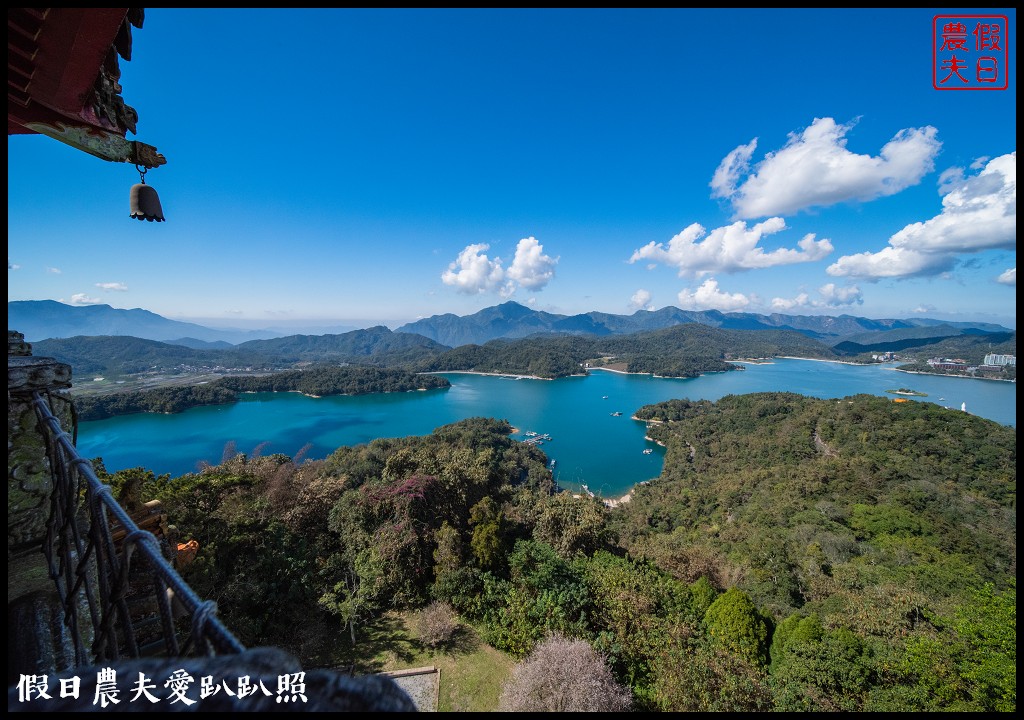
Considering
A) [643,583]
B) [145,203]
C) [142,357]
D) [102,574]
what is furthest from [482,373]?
[102,574]

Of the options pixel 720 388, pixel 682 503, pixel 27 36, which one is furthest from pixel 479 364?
pixel 27 36

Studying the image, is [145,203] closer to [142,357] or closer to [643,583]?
[643,583]

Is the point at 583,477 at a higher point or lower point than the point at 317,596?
lower

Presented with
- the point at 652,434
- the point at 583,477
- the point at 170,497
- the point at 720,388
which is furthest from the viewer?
the point at 720,388

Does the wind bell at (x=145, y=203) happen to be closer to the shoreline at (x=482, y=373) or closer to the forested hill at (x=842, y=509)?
the forested hill at (x=842, y=509)

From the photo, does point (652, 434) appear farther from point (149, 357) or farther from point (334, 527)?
point (149, 357)

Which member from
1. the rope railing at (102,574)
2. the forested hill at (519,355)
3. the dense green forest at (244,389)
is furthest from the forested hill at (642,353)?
the rope railing at (102,574)

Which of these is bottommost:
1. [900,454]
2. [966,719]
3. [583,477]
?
[583,477]

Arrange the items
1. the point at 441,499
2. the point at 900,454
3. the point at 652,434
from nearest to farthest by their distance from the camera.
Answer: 1. the point at 441,499
2. the point at 900,454
3. the point at 652,434
